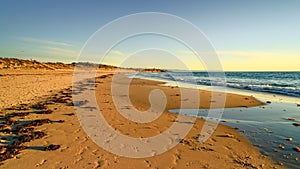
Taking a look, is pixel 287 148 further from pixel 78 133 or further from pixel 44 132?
pixel 44 132

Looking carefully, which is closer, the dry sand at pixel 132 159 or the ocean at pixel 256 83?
the dry sand at pixel 132 159

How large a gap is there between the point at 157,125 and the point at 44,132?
4.50 meters

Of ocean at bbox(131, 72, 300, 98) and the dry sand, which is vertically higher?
ocean at bbox(131, 72, 300, 98)

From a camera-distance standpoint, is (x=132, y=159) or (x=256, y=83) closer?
(x=132, y=159)

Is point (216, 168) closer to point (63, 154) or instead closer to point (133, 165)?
point (133, 165)

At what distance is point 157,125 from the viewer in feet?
25.8

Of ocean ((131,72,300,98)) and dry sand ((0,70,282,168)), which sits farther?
ocean ((131,72,300,98))

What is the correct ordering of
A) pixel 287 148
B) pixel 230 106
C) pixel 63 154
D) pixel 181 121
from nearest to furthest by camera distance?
pixel 63 154
pixel 287 148
pixel 181 121
pixel 230 106

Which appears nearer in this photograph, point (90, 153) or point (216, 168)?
point (216, 168)

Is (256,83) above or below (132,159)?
above

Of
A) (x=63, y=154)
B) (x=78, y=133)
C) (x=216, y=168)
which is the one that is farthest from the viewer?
(x=78, y=133)

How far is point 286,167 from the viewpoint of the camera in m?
4.59

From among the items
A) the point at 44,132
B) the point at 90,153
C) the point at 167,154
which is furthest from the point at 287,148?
the point at 44,132

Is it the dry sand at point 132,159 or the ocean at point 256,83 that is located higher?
the ocean at point 256,83
